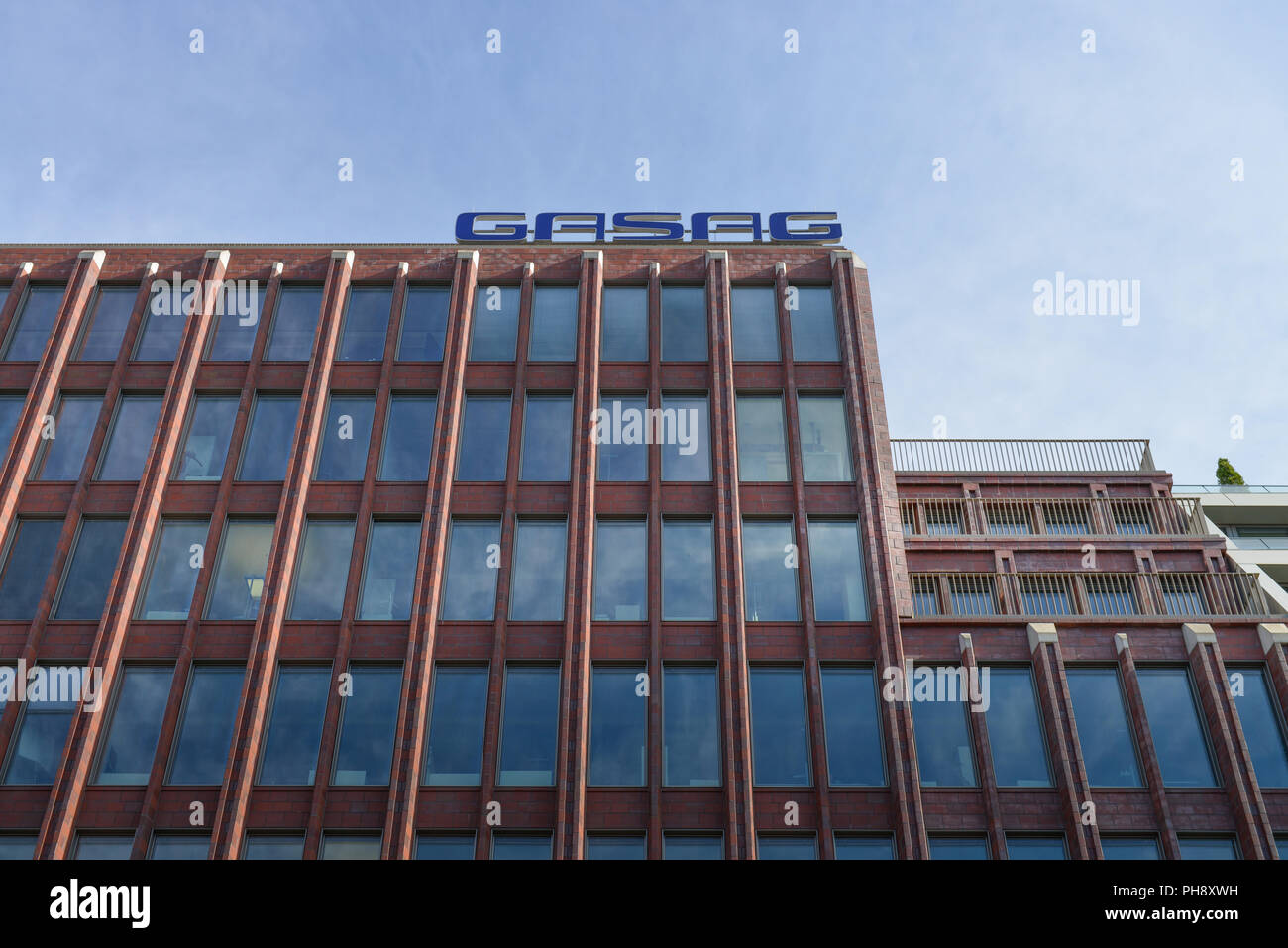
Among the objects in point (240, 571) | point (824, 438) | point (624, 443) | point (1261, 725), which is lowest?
point (1261, 725)

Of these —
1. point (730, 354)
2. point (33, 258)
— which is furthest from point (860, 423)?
point (33, 258)

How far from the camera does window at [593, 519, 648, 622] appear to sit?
2562cm

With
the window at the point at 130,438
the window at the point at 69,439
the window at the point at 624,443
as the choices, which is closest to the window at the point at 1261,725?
the window at the point at 624,443

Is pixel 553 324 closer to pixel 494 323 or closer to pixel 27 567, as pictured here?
pixel 494 323

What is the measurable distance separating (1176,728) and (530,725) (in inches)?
590

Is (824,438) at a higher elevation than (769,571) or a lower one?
higher

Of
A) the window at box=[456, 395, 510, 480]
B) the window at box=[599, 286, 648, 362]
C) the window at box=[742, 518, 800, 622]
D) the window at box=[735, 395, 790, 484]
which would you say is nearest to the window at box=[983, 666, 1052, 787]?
the window at box=[742, 518, 800, 622]

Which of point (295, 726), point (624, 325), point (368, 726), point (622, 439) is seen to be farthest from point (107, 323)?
point (622, 439)

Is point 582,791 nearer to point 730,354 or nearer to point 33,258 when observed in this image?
point 730,354

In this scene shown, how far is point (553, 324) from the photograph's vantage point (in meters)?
30.2

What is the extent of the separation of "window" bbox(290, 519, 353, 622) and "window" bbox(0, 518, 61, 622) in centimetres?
614

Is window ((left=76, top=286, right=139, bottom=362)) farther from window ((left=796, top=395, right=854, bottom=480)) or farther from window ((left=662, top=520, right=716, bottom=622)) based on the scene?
window ((left=796, top=395, right=854, bottom=480))

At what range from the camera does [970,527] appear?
4584cm

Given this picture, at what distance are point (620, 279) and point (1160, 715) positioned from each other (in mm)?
18189
